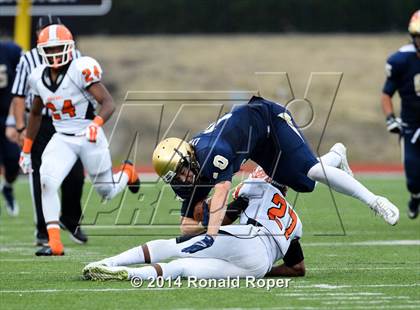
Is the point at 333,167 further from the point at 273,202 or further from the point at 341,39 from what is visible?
the point at 341,39

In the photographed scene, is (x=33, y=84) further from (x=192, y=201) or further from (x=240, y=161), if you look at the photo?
(x=240, y=161)

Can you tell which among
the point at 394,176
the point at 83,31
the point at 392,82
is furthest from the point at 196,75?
the point at 392,82

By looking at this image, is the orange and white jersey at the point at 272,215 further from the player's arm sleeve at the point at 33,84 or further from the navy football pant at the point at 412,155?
the navy football pant at the point at 412,155

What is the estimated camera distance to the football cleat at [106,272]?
5.79m

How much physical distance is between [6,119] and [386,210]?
5890 millimetres

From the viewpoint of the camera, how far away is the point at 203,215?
596 cm

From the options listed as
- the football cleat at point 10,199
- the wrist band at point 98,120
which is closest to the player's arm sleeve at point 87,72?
the wrist band at point 98,120

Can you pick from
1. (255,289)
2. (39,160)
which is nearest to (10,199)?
(39,160)

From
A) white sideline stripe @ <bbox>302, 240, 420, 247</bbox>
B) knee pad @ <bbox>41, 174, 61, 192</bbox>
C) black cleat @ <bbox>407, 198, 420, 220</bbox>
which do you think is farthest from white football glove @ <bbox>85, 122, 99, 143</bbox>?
black cleat @ <bbox>407, 198, 420, 220</bbox>

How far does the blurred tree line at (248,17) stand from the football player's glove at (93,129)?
59.5ft

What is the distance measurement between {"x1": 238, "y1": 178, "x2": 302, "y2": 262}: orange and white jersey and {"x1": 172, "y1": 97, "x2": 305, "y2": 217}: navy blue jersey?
0.62 ft

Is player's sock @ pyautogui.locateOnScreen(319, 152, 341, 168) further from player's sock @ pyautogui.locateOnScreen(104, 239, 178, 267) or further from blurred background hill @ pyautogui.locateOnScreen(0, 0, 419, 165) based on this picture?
blurred background hill @ pyautogui.locateOnScreen(0, 0, 419, 165)

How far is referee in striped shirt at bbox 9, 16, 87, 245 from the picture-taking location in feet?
27.2

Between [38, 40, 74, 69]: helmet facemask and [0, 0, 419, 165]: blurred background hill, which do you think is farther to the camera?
[0, 0, 419, 165]: blurred background hill
